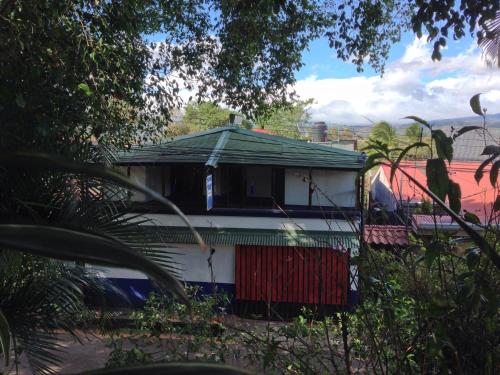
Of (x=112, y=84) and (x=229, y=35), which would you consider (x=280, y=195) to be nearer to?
(x=229, y=35)

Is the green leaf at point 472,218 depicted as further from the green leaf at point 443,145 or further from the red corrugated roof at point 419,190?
the green leaf at point 443,145

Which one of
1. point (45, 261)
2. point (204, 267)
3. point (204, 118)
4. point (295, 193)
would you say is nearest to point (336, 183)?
point (295, 193)

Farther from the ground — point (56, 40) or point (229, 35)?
point (229, 35)

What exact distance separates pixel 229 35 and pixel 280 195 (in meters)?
6.27

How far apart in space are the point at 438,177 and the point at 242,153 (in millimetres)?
11207

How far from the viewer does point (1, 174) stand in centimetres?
219

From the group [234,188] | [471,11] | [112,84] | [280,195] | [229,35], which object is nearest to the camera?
[471,11]

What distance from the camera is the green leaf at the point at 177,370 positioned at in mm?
679

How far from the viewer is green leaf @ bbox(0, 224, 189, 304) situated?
0.77 m

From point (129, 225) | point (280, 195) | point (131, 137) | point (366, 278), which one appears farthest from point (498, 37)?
point (280, 195)

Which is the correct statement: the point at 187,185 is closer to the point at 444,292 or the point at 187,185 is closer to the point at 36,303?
the point at 36,303

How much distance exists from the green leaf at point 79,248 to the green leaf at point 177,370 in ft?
0.41

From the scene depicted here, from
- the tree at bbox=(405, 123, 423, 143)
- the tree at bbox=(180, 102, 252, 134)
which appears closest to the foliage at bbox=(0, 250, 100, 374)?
the tree at bbox=(405, 123, 423, 143)

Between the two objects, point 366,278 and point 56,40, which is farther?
point 56,40
